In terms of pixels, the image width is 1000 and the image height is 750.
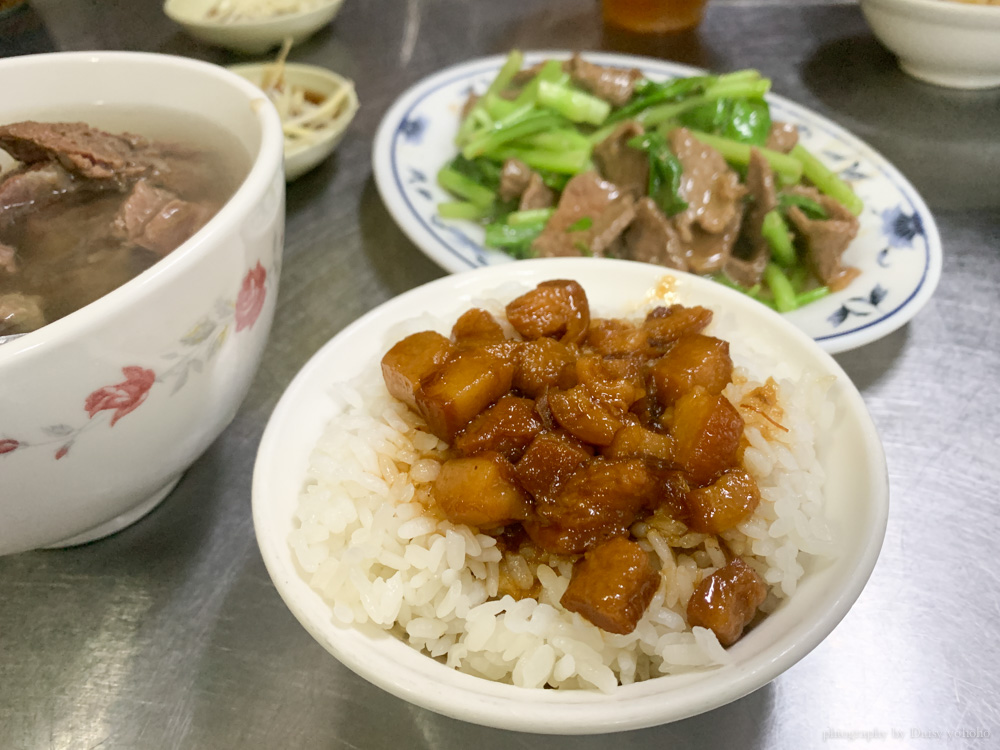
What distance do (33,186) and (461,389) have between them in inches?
34.5

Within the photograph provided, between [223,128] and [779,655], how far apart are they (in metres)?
1.30

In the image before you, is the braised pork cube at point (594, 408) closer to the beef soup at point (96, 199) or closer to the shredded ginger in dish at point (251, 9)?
the beef soup at point (96, 199)

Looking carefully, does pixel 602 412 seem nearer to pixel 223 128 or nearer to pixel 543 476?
pixel 543 476

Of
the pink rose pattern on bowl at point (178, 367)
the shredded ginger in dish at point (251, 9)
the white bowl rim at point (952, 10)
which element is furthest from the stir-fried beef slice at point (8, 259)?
the white bowl rim at point (952, 10)

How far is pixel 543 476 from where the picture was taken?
1.10 metres

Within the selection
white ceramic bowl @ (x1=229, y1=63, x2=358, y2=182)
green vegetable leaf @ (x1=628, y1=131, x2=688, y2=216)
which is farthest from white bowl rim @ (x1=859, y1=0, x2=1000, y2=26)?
white ceramic bowl @ (x1=229, y1=63, x2=358, y2=182)

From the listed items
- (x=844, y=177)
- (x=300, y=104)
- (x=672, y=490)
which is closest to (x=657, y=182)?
(x=844, y=177)

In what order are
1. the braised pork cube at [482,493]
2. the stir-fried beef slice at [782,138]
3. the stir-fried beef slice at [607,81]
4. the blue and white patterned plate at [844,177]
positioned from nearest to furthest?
the braised pork cube at [482,493], the blue and white patterned plate at [844,177], the stir-fried beef slice at [782,138], the stir-fried beef slice at [607,81]

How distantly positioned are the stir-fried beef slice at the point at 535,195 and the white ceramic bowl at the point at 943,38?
1.81m

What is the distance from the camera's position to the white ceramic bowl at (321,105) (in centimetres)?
234

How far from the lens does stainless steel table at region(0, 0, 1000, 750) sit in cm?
123

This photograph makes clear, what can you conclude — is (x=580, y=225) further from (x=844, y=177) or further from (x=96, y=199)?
(x=96, y=199)

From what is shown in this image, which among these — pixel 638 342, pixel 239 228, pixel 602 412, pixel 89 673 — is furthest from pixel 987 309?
pixel 89 673

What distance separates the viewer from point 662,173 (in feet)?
7.48
